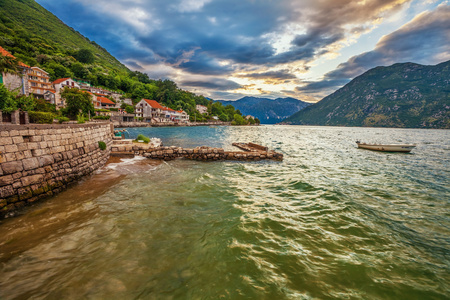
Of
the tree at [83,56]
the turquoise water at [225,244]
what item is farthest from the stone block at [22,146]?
the tree at [83,56]

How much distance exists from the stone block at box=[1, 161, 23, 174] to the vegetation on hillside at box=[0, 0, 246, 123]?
10243 centimetres

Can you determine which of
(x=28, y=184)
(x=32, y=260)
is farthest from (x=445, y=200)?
(x=28, y=184)

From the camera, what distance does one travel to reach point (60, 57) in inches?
3807

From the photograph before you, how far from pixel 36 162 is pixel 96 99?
293 ft

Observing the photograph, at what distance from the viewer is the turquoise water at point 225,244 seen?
3.88 meters

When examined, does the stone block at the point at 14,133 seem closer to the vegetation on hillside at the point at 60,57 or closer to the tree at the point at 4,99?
the tree at the point at 4,99

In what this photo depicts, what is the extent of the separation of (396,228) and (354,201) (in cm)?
239

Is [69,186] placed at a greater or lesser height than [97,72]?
lesser

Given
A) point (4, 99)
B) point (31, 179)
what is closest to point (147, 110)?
point (4, 99)

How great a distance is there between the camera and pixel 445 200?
369 inches

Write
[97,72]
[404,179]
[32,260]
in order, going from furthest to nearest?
[97,72]
[404,179]
[32,260]

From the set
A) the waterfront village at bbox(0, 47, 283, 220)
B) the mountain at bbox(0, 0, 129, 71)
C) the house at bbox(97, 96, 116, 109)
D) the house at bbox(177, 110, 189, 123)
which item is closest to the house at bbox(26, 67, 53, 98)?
the house at bbox(97, 96, 116, 109)

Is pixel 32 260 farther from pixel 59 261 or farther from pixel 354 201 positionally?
pixel 354 201

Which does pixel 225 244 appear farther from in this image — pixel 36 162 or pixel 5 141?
pixel 5 141
